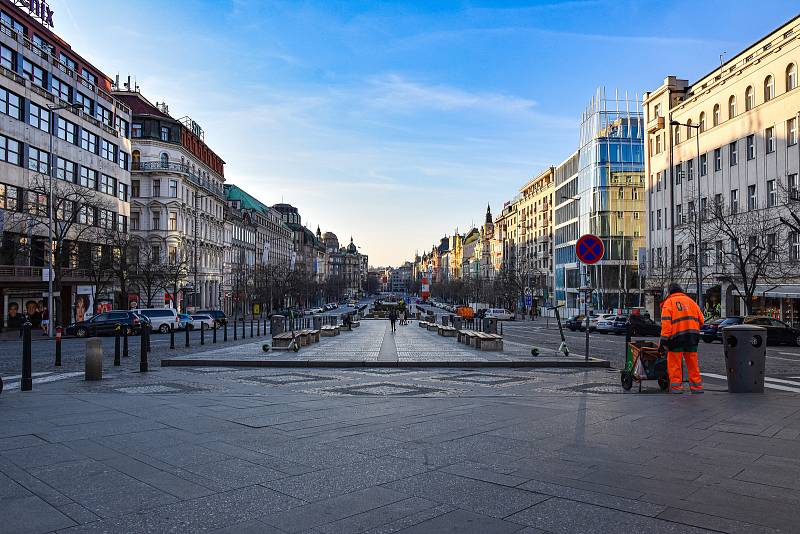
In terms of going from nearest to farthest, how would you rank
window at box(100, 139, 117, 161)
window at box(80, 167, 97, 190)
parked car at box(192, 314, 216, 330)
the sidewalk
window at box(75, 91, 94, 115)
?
the sidewalk → parked car at box(192, 314, 216, 330) → window at box(75, 91, 94, 115) → window at box(80, 167, 97, 190) → window at box(100, 139, 117, 161)

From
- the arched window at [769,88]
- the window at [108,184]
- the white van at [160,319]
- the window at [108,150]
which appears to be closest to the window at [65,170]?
the window at [108,184]

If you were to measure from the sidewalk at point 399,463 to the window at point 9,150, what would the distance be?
3703 centimetres

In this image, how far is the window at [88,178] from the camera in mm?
51844

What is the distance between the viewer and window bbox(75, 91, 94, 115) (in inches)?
2035

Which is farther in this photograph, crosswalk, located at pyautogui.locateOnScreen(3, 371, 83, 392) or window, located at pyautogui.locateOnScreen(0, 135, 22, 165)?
window, located at pyautogui.locateOnScreen(0, 135, 22, 165)

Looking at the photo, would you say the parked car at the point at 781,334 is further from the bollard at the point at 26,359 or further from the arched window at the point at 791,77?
the bollard at the point at 26,359

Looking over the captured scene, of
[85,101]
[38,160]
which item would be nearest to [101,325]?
[38,160]

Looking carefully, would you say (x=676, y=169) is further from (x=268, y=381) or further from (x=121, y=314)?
(x=268, y=381)

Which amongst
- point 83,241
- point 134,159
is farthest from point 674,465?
point 134,159

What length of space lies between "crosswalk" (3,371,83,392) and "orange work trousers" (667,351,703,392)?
1256cm

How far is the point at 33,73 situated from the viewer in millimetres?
45312

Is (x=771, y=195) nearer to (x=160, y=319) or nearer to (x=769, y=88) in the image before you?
(x=769, y=88)

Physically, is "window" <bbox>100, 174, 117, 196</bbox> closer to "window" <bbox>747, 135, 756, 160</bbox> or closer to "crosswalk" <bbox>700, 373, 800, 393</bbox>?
"window" <bbox>747, 135, 756, 160</bbox>

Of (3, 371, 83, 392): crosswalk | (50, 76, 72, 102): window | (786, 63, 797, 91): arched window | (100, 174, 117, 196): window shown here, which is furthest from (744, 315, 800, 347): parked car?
(100, 174, 117, 196): window
